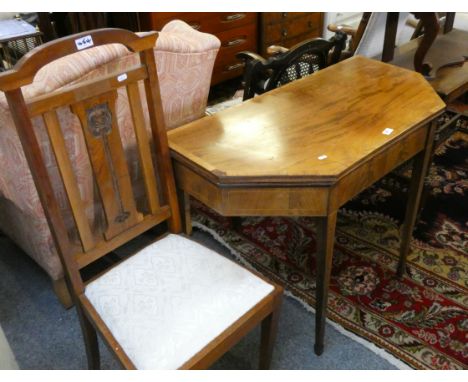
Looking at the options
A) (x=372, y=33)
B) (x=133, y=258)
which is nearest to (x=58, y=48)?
(x=133, y=258)

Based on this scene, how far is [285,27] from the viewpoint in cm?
359

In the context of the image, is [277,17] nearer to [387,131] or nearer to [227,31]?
[227,31]

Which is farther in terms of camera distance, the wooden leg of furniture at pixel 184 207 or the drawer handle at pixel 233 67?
the drawer handle at pixel 233 67

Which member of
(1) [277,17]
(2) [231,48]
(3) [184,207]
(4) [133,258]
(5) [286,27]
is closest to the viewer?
(4) [133,258]

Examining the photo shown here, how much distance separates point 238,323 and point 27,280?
1071mm

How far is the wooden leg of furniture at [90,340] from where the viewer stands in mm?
1229

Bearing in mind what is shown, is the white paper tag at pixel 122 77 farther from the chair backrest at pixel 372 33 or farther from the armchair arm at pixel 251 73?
the chair backrest at pixel 372 33

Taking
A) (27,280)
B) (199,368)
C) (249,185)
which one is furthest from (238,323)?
(27,280)

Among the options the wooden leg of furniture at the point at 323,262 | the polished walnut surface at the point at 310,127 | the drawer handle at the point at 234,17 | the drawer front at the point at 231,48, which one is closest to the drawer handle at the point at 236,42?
the drawer front at the point at 231,48

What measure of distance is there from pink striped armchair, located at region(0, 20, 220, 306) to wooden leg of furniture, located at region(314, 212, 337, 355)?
0.69 meters

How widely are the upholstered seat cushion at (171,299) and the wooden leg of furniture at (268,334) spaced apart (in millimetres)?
85

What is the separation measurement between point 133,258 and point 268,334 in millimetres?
431

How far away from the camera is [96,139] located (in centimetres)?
113
